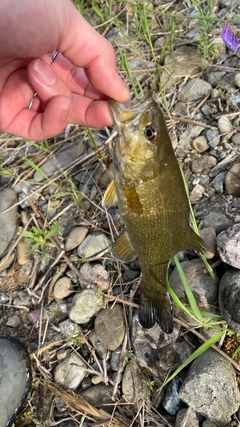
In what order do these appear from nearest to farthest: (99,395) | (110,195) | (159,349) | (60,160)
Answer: (110,195)
(159,349)
(99,395)
(60,160)

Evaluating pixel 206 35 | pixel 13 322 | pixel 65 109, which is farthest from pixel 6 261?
pixel 206 35

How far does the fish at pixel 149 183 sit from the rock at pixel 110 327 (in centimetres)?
81

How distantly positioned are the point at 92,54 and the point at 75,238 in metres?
1.66

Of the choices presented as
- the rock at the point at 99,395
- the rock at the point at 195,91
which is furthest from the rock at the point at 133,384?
the rock at the point at 195,91

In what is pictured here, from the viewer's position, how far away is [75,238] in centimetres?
397

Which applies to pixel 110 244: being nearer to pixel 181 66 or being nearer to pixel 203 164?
pixel 203 164

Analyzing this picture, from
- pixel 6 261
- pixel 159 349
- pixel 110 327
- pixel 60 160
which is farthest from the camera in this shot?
pixel 60 160

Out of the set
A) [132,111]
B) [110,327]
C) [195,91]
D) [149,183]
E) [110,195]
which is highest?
[132,111]

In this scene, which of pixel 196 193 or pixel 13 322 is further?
pixel 13 322

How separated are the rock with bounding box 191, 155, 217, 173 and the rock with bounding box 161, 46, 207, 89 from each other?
3.23 ft

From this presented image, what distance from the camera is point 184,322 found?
3.22 meters

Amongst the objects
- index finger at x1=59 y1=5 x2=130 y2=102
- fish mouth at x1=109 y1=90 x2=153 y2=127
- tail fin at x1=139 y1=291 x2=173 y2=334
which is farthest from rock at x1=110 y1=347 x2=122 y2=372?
index finger at x1=59 y1=5 x2=130 y2=102

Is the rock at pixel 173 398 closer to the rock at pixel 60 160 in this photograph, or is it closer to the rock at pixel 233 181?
the rock at pixel 233 181

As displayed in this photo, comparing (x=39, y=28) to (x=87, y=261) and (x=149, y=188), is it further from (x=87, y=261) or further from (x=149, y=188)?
(x=87, y=261)
